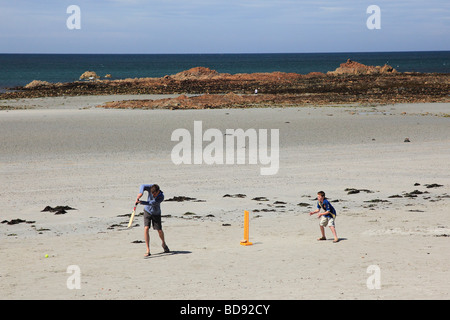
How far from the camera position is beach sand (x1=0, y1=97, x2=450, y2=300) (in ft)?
35.5

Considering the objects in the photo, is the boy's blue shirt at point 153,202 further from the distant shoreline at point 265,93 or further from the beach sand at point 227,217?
the distant shoreline at point 265,93

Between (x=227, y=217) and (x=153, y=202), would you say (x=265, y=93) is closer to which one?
(x=227, y=217)

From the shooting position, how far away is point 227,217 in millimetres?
16844

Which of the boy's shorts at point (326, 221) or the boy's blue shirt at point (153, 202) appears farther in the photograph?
the boy's shorts at point (326, 221)

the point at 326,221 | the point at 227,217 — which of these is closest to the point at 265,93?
the point at 227,217

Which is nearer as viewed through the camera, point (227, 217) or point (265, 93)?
point (227, 217)

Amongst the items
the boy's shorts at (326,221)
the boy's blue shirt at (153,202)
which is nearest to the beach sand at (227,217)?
the boy's shorts at (326,221)

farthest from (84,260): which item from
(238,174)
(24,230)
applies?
(238,174)

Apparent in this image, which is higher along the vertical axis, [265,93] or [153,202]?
[265,93]

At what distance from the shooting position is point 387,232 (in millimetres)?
14617

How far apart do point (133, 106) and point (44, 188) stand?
2840 centimetres

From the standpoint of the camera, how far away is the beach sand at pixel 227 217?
10812 millimetres

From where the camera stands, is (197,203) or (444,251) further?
(197,203)
